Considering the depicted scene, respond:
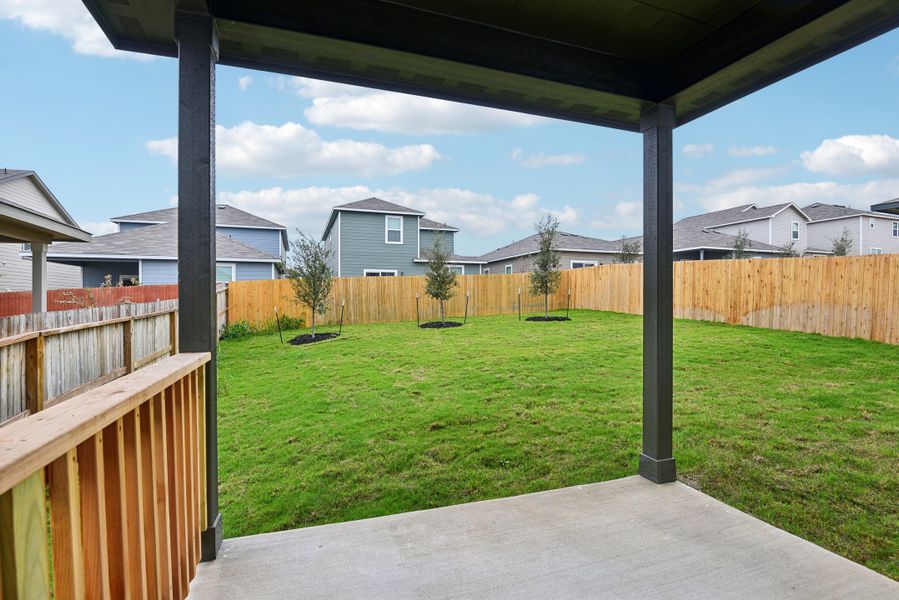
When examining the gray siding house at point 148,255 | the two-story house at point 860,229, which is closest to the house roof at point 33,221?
the gray siding house at point 148,255

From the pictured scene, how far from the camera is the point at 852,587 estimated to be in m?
1.83

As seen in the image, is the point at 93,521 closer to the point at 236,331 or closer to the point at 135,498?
the point at 135,498

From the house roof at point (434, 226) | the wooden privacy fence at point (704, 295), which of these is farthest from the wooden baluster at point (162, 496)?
the house roof at point (434, 226)

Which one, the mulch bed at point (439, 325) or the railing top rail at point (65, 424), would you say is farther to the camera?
the mulch bed at point (439, 325)

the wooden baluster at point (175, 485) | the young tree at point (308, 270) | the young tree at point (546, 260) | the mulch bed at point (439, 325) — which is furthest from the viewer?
the young tree at point (546, 260)

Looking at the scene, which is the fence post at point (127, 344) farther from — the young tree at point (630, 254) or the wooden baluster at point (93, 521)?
the young tree at point (630, 254)

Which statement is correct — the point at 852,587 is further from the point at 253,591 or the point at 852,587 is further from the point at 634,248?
the point at 634,248

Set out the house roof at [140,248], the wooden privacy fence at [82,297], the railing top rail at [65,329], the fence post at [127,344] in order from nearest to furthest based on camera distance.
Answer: the railing top rail at [65,329]
the fence post at [127,344]
the wooden privacy fence at [82,297]
the house roof at [140,248]

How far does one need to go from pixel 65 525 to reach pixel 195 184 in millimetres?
1503

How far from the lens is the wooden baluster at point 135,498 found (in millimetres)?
1225

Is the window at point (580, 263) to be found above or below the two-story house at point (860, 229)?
below

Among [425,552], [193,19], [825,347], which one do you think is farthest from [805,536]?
[825,347]

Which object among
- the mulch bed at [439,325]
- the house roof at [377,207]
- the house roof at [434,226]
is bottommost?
the mulch bed at [439,325]

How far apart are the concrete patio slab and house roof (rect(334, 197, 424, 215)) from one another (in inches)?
603
